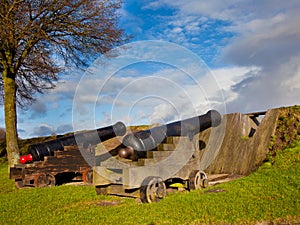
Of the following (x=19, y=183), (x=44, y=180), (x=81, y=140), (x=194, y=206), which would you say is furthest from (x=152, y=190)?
(x=19, y=183)

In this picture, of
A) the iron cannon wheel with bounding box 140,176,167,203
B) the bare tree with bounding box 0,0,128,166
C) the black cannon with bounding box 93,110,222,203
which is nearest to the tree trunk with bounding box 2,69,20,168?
the bare tree with bounding box 0,0,128,166

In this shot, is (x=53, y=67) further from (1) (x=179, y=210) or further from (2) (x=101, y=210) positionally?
(1) (x=179, y=210)

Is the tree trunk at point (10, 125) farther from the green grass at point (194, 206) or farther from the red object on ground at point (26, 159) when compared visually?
the green grass at point (194, 206)

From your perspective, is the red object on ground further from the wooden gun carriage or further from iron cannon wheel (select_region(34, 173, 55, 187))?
iron cannon wheel (select_region(34, 173, 55, 187))

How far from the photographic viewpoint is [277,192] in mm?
6043

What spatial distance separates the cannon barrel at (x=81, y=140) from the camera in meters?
8.77

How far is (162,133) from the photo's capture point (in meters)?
7.15

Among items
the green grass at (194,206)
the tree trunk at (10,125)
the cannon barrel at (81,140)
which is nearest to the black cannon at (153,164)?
the green grass at (194,206)

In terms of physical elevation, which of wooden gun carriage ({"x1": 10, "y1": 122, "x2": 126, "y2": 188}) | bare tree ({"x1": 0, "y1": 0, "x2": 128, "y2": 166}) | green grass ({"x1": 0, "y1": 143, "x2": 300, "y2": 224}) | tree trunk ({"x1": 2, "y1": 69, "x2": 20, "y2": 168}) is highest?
bare tree ({"x1": 0, "y1": 0, "x2": 128, "y2": 166})

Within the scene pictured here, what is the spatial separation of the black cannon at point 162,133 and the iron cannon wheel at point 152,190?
2.46ft

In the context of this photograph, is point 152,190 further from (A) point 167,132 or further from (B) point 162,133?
(A) point 167,132

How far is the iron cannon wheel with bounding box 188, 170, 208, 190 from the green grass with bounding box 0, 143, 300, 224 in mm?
541

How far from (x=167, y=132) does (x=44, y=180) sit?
448 centimetres

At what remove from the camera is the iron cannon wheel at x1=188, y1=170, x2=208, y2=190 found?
7199mm
